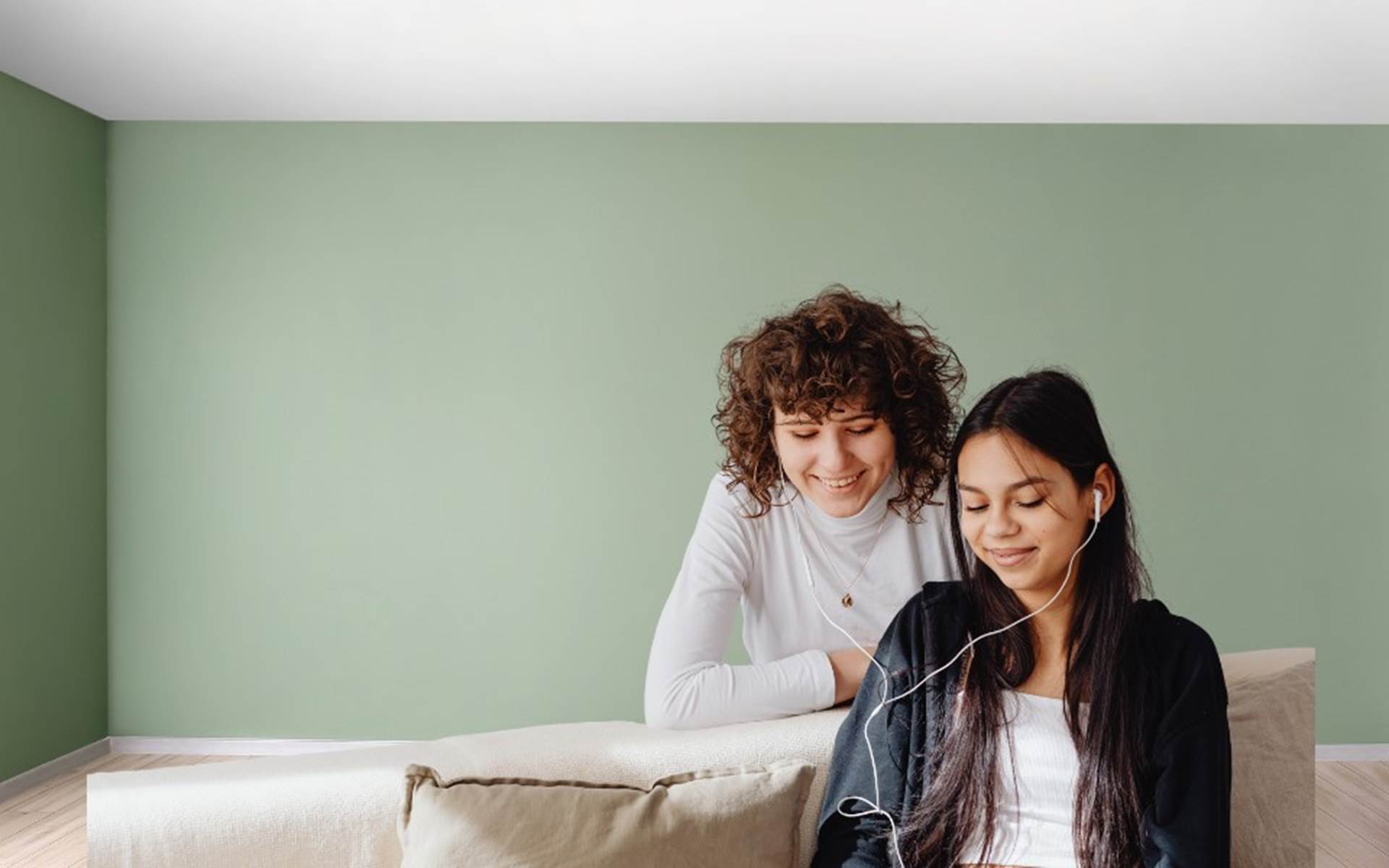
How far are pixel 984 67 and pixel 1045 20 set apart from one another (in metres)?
0.46

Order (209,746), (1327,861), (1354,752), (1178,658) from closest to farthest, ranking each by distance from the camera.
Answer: (1178,658) < (1327,861) < (1354,752) < (209,746)

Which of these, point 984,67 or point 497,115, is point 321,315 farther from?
point 984,67

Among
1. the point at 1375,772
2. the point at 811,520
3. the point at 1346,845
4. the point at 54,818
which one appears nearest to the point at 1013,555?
the point at 811,520

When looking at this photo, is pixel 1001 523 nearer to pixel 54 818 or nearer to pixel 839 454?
pixel 839 454

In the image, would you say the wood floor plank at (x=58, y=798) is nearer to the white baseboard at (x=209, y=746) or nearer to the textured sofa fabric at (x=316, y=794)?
the white baseboard at (x=209, y=746)

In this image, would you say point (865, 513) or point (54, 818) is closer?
point (865, 513)

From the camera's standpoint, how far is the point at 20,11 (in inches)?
145

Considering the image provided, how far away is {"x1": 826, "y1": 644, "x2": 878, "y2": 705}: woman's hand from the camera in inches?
68.9

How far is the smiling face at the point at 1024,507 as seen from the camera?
5.11 ft

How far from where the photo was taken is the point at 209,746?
16.0 feet

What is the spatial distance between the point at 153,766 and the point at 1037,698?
4.16 m

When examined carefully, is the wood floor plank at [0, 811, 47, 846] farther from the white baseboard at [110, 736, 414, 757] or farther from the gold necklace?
the gold necklace

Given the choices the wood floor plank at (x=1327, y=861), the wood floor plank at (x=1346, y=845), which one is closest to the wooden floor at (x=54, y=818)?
the wood floor plank at (x=1327, y=861)

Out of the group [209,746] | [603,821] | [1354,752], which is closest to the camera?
[603,821]
